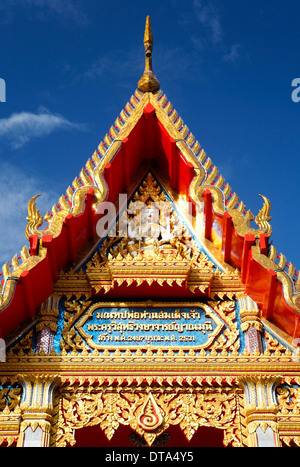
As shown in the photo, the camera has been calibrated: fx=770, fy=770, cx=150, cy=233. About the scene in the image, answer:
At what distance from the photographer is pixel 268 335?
10453 millimetres

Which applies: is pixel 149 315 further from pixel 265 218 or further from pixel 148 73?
pixel 148 73

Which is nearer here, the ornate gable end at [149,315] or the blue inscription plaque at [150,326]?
the ornate gable end at [149,315]

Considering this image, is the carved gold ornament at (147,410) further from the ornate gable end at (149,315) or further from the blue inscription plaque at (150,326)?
the blue inscription plaque at (150,326)

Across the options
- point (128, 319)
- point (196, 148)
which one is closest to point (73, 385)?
point (128, 319)

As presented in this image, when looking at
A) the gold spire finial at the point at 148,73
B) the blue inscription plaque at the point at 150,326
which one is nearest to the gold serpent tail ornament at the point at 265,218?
the blue inscription plaque at the point at 150,326

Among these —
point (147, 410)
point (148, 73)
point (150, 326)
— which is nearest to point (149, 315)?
point (150, 326)

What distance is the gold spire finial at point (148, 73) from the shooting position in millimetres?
12609

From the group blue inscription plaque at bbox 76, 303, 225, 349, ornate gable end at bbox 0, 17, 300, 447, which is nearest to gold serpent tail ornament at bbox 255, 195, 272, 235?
ornate gable end at bbox 0, 17, 300, 447

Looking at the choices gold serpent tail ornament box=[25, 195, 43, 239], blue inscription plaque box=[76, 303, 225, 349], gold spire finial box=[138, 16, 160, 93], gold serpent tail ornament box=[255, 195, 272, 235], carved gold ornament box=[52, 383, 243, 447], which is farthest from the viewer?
gold spire finial box=[138, 16, 160, 93]

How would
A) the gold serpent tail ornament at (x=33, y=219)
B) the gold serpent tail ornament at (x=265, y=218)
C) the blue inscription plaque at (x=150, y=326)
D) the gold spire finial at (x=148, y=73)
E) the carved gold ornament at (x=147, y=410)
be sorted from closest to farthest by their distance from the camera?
1. the carved gold ornament at (x=147, y=410)
2. the blue inscription plaque at (x=150, y=326)
3. the gold serpent tail ornament at (x=33, y=219)
4. the gold serpent tail ornament at (x=265, y=218)
5. the gold spire finial at (x=148, y=73)

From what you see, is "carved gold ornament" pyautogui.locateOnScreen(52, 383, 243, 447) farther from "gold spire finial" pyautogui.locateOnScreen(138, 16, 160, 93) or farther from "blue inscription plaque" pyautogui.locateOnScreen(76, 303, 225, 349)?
"gold spire finial" pyautogui.locateOnScreen(138, 16, 160, 93)

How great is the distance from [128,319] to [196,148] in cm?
291

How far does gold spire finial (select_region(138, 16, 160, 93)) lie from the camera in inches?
496
